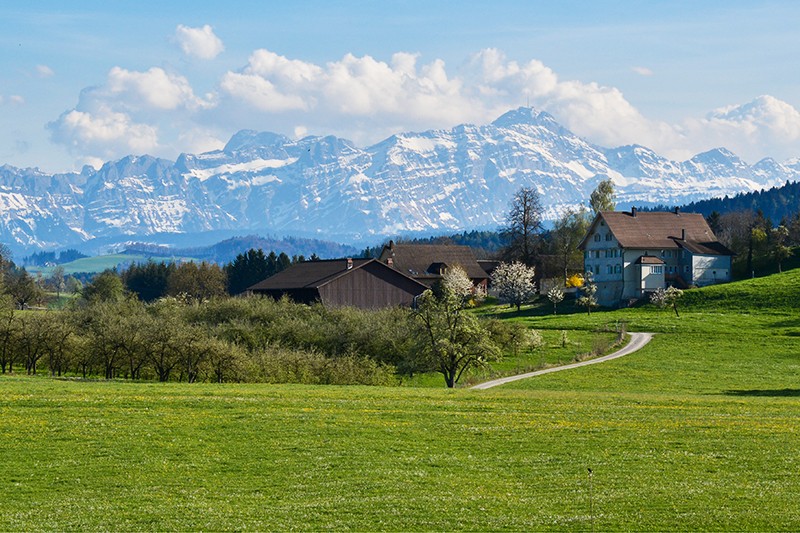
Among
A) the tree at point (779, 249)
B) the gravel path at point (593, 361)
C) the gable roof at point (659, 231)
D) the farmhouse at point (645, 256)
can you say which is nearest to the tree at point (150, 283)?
the gable roof at point (659, 231)

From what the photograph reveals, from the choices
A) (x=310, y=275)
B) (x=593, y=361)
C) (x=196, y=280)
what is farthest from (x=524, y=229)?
(x=593, y=361)

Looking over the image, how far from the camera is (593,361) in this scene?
75812 millimetres

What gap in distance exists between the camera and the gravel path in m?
62.5

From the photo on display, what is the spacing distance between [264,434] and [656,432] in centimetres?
1267

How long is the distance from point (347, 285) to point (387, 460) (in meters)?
85.8

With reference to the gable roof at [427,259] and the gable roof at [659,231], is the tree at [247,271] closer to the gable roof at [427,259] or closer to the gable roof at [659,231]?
the gable roof at [427,259]

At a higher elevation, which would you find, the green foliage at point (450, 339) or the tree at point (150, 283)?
the tree at point (150, 283)

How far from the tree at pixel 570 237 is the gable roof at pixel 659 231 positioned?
1571 cm

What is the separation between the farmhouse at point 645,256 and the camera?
12988 centimetres

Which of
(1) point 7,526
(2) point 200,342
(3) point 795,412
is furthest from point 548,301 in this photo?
(1) point 7,526

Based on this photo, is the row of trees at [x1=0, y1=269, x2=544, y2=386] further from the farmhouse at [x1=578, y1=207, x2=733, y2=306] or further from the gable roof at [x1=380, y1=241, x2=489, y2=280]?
the gable roof at [x1=380, y1=241, x2=489, y2=280]

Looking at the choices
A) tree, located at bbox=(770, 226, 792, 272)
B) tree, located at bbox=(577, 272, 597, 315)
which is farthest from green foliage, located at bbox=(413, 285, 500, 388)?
tree, located at bbox=(770, 226, 792, 272)

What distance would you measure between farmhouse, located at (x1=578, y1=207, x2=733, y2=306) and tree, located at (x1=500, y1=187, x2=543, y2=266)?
24.1 feet

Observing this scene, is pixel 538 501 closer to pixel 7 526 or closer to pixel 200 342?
pixel 7 526
